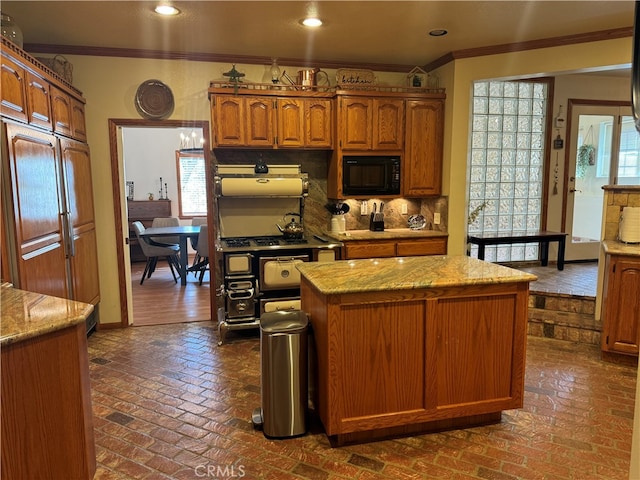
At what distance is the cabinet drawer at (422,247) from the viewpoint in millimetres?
4484

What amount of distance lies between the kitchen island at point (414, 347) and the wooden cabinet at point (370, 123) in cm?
217

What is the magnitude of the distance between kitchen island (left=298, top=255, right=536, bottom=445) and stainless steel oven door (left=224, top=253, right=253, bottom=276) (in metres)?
1.44

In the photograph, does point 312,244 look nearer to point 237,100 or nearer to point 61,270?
point 237,100

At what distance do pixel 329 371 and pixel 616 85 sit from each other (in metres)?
5.81

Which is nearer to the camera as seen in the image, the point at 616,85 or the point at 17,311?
the point at 17,311

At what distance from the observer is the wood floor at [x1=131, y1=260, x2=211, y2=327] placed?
15.7 ft

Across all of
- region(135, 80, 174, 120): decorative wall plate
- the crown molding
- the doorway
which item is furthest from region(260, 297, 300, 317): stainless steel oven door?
the doorway

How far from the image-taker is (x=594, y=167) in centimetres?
594

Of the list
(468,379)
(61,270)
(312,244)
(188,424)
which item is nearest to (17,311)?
(188,424)

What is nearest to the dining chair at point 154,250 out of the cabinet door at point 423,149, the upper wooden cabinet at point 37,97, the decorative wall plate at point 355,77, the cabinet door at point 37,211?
the upper wooden cabinet at point 37,97

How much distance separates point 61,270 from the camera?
3.29 m

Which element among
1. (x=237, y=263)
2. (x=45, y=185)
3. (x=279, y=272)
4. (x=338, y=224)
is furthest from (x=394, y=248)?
(x=45, y=185)

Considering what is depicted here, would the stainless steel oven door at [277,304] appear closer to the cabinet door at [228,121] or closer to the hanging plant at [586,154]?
the cabinet door at [228,121]

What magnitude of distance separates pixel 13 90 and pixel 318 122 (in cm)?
257
